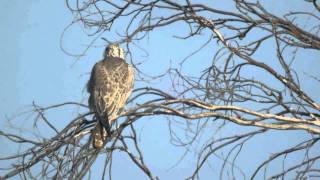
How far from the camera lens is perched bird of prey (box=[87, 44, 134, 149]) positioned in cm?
680

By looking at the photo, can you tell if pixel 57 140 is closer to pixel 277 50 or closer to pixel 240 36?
pixel 277 50

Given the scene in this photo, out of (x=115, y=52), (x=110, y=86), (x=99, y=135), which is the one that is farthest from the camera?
(x=115, y=52)

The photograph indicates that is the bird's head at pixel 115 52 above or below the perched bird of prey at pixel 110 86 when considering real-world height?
above

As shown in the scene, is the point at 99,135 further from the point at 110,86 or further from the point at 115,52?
the point at 115,52

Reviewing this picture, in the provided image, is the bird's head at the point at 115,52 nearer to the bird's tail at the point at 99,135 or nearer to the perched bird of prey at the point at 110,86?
the perched bird of prey at the point at 110,86

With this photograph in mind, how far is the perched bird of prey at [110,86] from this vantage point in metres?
6.80

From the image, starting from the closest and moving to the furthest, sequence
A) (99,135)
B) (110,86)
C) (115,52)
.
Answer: (99,135), (110,86), (115,52)

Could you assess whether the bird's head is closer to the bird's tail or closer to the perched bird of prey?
the perched bird of prey

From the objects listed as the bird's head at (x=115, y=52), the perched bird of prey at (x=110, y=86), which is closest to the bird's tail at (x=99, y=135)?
the perched bird of prey at (x=110, y=86)

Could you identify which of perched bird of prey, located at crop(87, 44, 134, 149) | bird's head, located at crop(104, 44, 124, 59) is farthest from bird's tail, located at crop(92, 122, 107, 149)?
bird's head, located at crop(104, 44, 124, 59)

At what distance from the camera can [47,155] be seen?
16.6ft

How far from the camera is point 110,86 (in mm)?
7168

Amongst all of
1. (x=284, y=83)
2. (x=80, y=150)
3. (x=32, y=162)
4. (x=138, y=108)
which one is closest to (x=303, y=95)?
(x=284, y=83)

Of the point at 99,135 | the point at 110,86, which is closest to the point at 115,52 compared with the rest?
the point at 110,86
